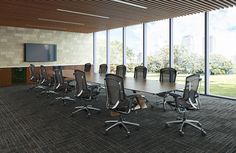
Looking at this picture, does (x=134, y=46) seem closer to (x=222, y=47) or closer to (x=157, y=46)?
(x=157, y=46)

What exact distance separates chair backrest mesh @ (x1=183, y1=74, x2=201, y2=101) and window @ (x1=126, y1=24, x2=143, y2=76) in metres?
5.94

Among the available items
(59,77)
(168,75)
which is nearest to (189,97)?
(168,75)

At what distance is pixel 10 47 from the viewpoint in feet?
32.2

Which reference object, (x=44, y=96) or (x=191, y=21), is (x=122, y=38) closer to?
(x=191, y=21)

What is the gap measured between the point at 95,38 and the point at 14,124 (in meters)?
8.73

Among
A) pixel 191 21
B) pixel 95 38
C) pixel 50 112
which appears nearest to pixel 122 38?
pixel 95 38

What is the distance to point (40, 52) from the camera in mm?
10617

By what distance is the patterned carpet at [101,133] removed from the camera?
323 cm

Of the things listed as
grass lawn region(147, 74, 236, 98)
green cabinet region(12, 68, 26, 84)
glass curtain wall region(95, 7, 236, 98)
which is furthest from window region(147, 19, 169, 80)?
green cabinet region(12, 68, 26, 84)

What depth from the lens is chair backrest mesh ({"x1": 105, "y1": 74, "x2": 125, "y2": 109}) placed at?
3.57m

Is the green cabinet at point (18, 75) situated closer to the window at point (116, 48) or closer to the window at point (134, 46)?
the window at point (116, 48)

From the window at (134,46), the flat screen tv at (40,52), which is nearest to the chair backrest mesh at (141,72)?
the window at (134,46)

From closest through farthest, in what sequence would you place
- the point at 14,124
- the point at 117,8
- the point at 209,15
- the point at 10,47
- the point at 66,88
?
the point at 14,124 < the point at 66,88 < the point at 117,8 < the point at 209,15 < the point at 10,47

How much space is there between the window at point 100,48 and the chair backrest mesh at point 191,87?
857 cm
